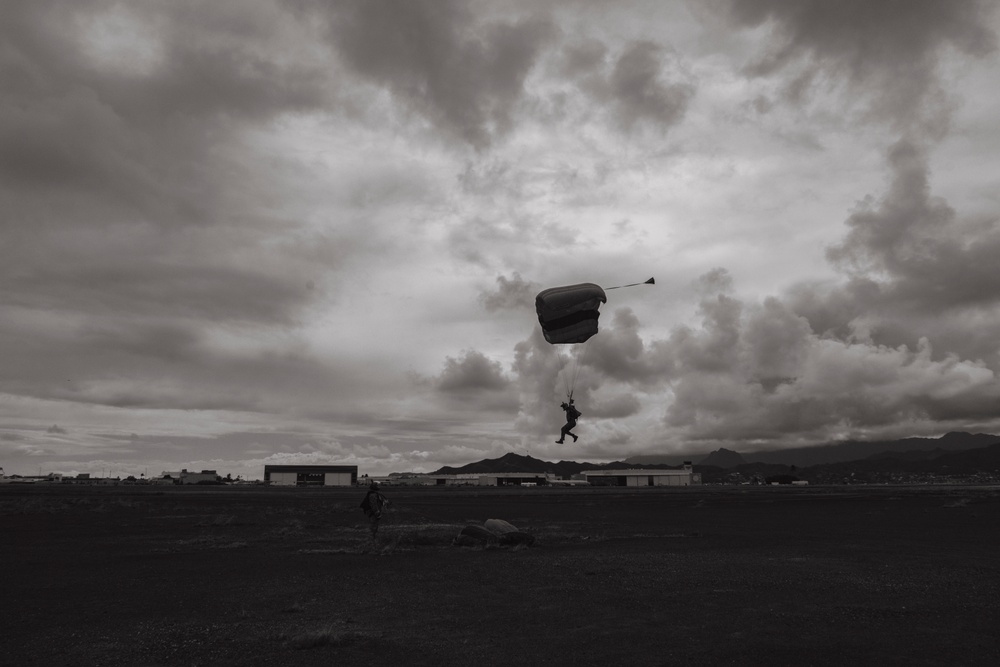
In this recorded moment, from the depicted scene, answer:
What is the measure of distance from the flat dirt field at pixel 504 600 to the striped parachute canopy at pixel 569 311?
30.1ft

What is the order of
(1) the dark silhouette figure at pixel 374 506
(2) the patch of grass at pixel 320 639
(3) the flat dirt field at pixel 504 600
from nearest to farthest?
(3) the flat dirt field at pixel 504 600 → (2) the patch of grass at pixel 320 639 → (1) the dark silhouette figure at pixel 374 506

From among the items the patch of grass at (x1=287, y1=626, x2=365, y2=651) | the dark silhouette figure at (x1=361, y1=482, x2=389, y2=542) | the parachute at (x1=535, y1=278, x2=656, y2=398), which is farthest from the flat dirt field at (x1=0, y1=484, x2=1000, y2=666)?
the parachute at (x1=535, y1=278, x2=656, y2=398)

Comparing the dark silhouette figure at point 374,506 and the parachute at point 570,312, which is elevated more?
the parachute at point 570,312

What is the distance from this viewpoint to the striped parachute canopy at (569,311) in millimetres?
27594

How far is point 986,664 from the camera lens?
10219 mm

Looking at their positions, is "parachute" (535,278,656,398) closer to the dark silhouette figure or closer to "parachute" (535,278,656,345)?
"parachute" (535,278,656,345)

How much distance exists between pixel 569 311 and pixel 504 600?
14642 mm

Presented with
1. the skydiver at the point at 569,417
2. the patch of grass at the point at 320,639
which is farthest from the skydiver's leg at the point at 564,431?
the patch of grass at the point at 320,639

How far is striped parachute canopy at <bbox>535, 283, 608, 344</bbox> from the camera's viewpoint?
27.6m

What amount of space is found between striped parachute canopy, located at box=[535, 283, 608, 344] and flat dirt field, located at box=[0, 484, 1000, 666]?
30.1ft

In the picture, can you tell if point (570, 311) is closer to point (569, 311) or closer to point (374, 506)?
point (569, 311)

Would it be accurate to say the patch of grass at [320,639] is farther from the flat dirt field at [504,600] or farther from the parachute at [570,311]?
the parachute at [570,311]

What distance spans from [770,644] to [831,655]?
0.99 meters

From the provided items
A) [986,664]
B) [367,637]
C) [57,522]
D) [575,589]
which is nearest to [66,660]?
[367,637]
